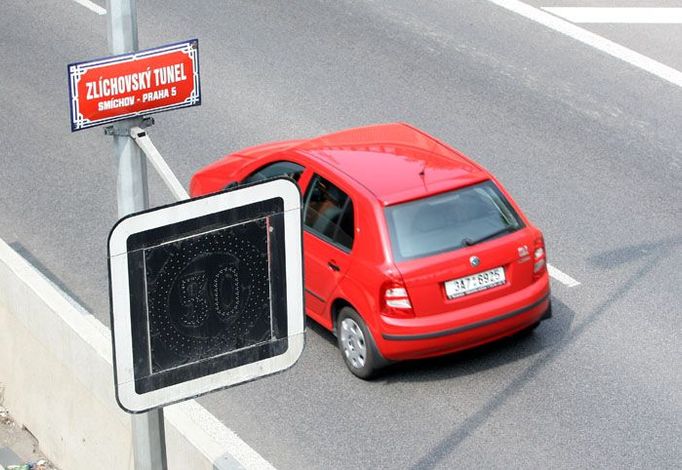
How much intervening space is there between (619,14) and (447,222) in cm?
863

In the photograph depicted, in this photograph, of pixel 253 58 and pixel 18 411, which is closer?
pixel 18 411

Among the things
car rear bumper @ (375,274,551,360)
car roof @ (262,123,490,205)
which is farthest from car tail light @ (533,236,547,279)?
car roof @ (262,123,490,205)

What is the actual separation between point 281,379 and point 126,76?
507 centimetres

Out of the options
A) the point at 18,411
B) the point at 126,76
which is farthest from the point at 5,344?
the point at 126,76

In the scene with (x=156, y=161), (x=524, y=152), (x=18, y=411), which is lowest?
(x=18, y=411)

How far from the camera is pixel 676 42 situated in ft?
55.2

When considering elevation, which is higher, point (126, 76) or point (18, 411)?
point (126, 76)

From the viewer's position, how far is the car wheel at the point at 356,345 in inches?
395

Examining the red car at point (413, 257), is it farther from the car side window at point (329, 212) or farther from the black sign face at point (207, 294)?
the black sign face at point (207, 294)

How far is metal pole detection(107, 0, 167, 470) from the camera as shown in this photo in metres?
5.50

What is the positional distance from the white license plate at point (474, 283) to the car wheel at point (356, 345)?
69cm

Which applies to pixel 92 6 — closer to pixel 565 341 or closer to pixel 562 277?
pixel 562 277

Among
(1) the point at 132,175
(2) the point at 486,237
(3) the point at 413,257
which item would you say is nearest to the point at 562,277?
(2) the point at 486,237

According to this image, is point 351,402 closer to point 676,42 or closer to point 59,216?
point 59,216
